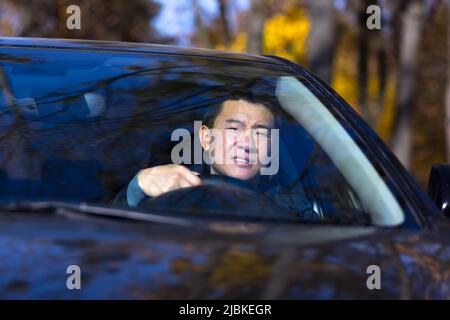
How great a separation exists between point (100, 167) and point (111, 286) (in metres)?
0.91

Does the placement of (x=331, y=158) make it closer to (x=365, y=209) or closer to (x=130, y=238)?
(x=365, y=209)

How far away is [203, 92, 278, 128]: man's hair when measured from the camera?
3.34m

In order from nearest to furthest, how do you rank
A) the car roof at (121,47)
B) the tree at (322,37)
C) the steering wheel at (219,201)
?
1. the steering wheel at (219,201)
2. the car roof at (121,47)
3. the tree at (322,37)

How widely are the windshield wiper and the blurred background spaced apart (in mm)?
12257

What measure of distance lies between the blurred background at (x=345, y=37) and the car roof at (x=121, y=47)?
11107mm

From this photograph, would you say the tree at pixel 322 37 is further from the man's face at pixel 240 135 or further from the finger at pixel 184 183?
the finger at pixel 184 183

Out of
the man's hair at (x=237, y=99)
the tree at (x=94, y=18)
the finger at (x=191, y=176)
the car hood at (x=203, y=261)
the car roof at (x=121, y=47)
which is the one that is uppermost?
the tree at (x=94, y=18)

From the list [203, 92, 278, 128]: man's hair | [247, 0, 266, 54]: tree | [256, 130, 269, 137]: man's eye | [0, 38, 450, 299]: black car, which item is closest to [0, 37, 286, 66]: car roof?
[0, 38, 450, 299]: black car

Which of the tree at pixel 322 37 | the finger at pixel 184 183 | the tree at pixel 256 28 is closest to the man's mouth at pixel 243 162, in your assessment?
the finger at pixel 184 183

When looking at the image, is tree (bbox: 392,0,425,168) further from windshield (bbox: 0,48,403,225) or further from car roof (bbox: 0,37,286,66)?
windshield (bbox: 0,48,403,225)

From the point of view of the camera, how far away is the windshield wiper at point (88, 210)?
8.16 ft

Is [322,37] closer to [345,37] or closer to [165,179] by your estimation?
[165,179]

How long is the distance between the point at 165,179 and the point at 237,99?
1.46 ft
